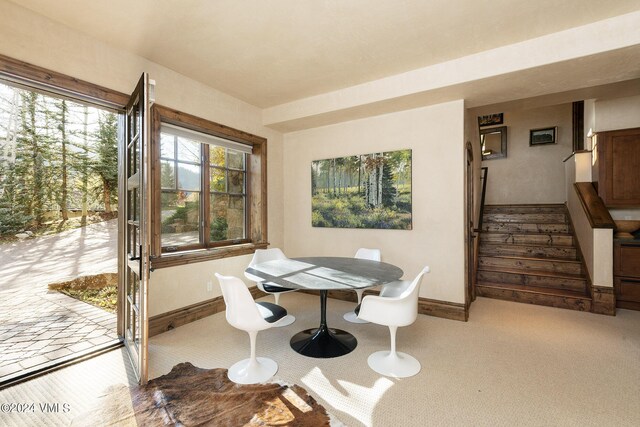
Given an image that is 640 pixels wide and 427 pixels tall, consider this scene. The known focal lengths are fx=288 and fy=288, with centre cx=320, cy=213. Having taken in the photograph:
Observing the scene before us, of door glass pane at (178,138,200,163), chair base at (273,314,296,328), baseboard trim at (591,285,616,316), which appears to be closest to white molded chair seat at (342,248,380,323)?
chair base at (273,314,296,328)

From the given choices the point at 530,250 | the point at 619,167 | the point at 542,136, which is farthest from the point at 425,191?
the point at 542,136

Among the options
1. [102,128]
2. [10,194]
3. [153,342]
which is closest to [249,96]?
[102,128]

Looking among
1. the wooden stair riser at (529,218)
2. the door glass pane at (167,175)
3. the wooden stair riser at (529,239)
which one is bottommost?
the wooden stair riser at (529,239)

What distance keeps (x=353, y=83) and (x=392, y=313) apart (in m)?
2.66

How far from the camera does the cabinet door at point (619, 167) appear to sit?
3.76m

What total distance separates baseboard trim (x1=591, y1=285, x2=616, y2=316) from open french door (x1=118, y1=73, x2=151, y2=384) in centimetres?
494

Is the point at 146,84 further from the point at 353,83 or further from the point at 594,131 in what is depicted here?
the point at 594,131

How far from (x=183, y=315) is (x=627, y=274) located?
17.8ft

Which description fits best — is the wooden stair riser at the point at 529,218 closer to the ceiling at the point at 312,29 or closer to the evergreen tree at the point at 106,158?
the ceiling at the point at 312,29

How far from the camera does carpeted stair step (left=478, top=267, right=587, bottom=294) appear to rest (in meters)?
4.01

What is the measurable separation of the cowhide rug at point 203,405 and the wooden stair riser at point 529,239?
15.2 ft

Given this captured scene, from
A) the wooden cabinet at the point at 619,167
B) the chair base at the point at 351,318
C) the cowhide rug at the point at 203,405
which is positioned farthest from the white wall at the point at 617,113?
the cowhide rug at the point at 203,405

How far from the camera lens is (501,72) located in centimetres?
273

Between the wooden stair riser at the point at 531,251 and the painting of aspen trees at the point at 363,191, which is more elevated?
the painting of aspen trees at the point at 363,191
